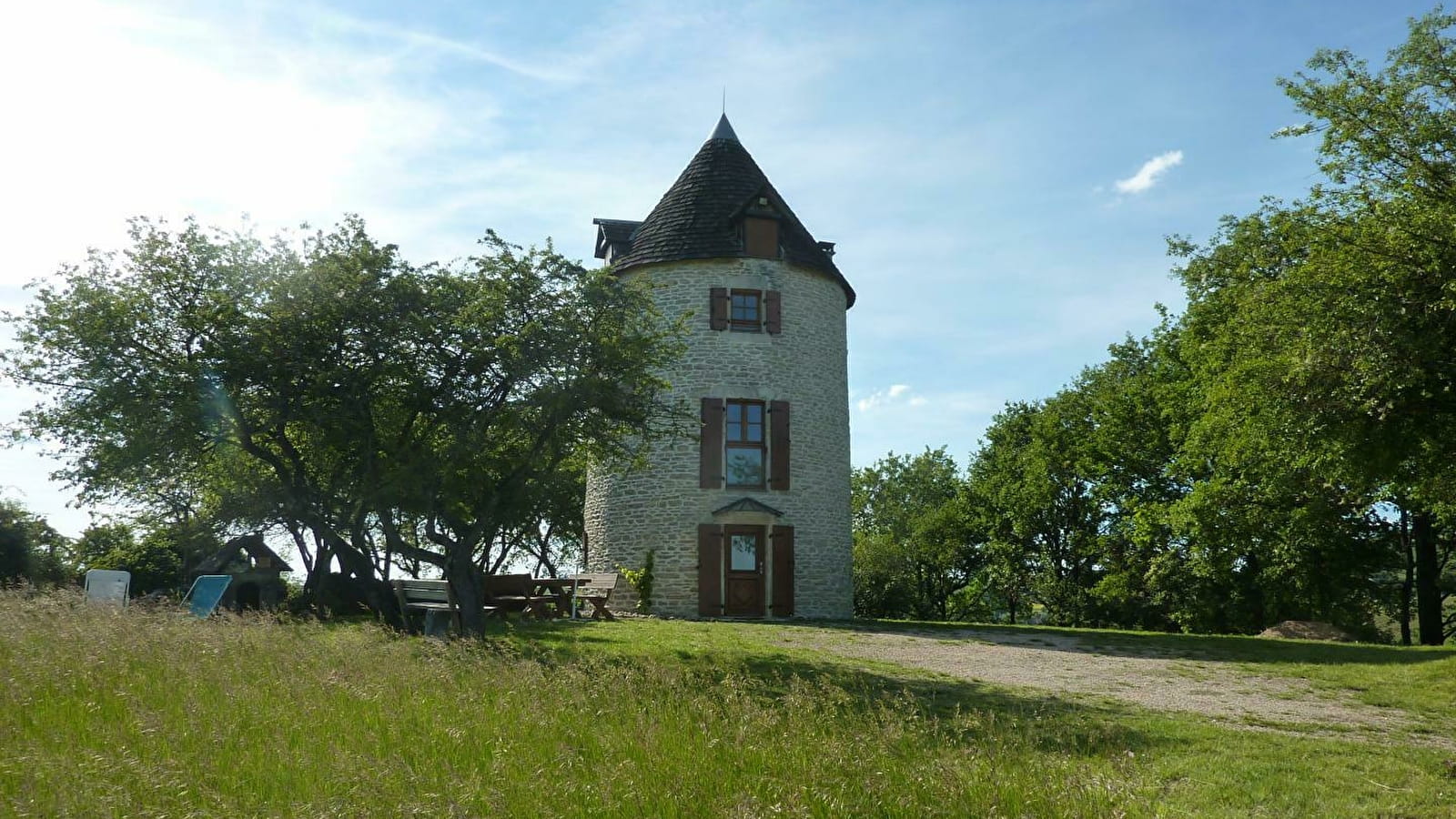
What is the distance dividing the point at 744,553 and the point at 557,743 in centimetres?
1678

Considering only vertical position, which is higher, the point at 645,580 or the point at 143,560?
the point at 143,560

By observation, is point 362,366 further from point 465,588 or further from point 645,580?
point 645,580

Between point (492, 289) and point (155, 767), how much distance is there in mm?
9258

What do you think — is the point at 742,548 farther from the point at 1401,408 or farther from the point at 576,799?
the point at 576,799

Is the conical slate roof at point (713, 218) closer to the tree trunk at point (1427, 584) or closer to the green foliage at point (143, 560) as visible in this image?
the green foliage at point (143, 560)

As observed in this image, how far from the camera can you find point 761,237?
23891mm

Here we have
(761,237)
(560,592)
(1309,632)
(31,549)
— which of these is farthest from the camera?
(31,549)

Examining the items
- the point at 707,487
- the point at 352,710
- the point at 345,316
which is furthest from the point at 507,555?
the point at 352,710

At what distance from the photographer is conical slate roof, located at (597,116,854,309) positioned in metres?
23.7

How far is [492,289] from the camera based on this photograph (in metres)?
13.9

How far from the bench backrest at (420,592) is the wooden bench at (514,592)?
3.07 meters

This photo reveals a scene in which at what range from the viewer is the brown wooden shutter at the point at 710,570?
22259 mm

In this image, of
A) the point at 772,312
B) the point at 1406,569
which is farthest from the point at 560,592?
the point at 1406,569

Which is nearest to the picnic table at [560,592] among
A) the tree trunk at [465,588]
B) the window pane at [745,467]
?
the tree trunk at [465,588]
